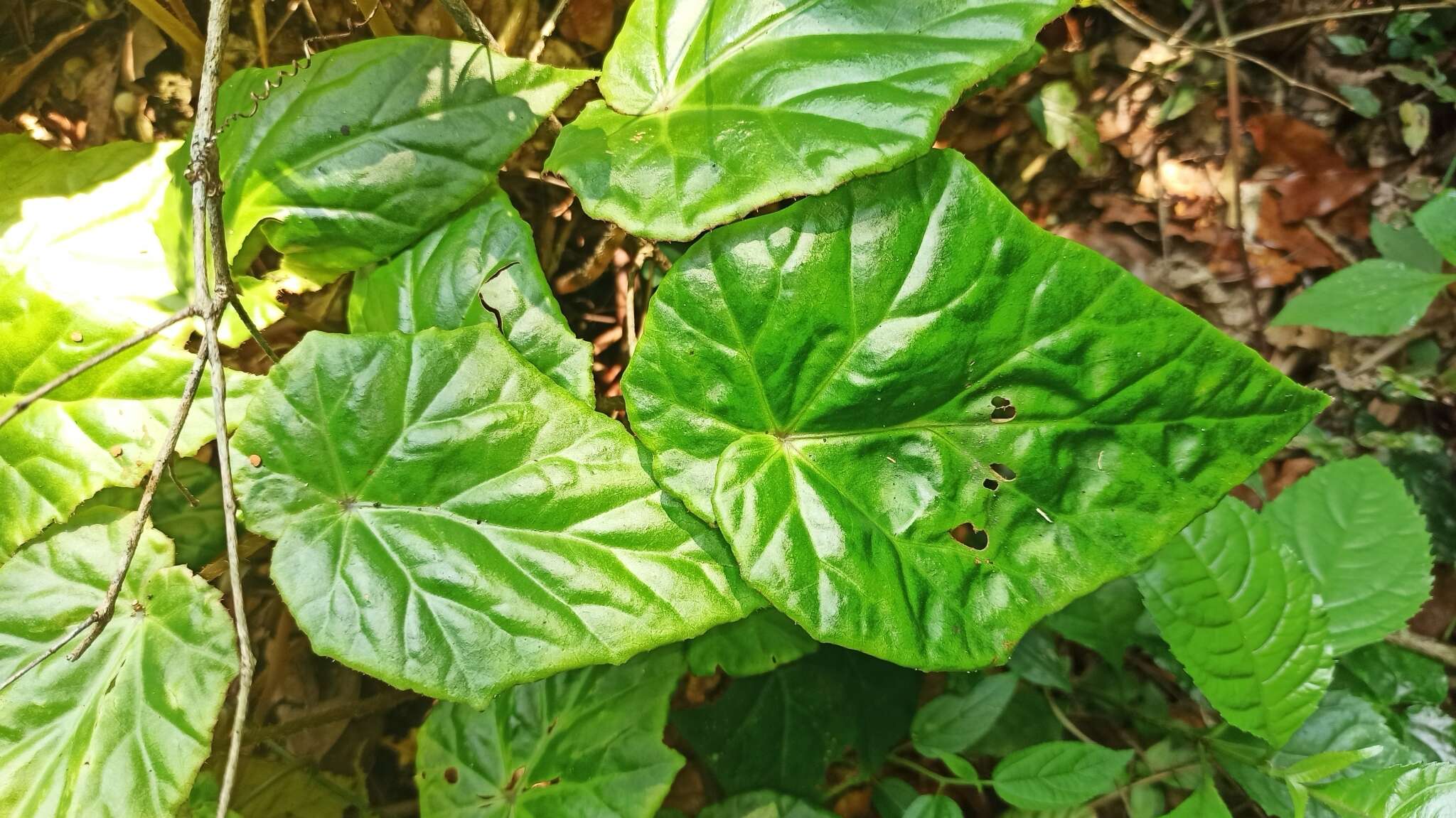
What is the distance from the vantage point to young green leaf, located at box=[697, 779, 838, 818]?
1351mm

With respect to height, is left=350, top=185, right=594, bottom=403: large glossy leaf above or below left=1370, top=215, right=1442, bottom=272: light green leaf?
above

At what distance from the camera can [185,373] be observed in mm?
1129

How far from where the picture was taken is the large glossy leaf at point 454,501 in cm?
99

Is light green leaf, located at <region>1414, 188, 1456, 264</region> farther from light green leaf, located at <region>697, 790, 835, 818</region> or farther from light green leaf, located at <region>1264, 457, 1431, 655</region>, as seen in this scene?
light green leaf, located at <region>697, 790, 835, 818</region>

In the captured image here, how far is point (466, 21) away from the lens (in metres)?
1.15

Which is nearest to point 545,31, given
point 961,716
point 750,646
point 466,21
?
point 466,21

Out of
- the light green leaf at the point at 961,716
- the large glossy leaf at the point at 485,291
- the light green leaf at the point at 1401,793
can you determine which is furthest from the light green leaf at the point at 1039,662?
the large glossy leaf at the point at 485,291

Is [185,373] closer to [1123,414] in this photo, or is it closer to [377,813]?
[377,813]

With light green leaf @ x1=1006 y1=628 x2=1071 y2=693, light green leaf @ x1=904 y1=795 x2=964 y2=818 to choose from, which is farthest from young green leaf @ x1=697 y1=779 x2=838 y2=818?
light green leaf @ x1=1006 y1=628 x2=1071 y2=693

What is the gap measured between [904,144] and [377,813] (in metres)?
1.48

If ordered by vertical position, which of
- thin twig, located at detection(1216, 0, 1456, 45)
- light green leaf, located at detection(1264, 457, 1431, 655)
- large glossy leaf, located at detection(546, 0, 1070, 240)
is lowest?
light green leaf, located at detection(1264, 457, 1431, 655)

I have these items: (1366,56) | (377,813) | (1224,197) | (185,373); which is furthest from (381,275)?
(1366,56)

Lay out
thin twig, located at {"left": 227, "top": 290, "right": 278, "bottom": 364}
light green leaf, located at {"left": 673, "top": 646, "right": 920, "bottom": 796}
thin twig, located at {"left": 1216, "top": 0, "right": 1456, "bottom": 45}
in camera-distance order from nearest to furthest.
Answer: thin twig, located at {"left": 227, "top": 290, "right": 278, "bottom": 364}
light green leaf, located at {"left": 673, "top": 646, "right": 920, "bottom": 796}
thin twig, located at {"left": 1216, "top": 0, "right": 1456, "bottom": 45}

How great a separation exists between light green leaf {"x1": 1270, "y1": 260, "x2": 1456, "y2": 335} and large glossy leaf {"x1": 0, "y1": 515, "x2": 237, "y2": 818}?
5.90 ft
